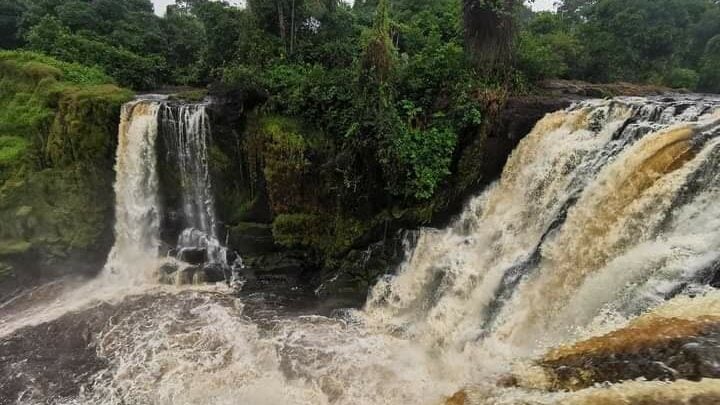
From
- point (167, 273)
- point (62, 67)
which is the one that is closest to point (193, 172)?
point (167, 273)

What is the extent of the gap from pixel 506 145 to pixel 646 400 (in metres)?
6.93

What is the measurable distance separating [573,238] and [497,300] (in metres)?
1.50

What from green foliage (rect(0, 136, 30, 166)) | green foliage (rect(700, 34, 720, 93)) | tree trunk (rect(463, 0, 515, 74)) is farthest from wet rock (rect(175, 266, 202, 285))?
green foliage (rect(700, 34, 720, 93))

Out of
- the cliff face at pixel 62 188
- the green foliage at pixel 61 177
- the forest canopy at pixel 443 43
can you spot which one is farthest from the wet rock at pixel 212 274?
the forest canopy at pixel 443 43

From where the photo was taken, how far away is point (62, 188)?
449 inches

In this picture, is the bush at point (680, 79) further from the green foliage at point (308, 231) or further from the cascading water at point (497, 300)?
the green foliage at point (308, 231)

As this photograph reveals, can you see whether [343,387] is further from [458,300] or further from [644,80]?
[644,80]

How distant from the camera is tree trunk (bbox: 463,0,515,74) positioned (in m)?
9.91

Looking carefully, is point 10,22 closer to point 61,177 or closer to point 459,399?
point 61,177

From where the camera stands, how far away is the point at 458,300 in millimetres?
7836

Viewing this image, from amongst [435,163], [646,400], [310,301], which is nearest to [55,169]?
[310,301]

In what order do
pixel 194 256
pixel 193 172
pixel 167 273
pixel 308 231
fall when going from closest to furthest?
pixel 308 231 → pixel 167 273 → pixel 194 256 → pixel 193 172

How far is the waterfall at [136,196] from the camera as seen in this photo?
10.9m

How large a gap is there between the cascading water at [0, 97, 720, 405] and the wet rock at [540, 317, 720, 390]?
0.19m
